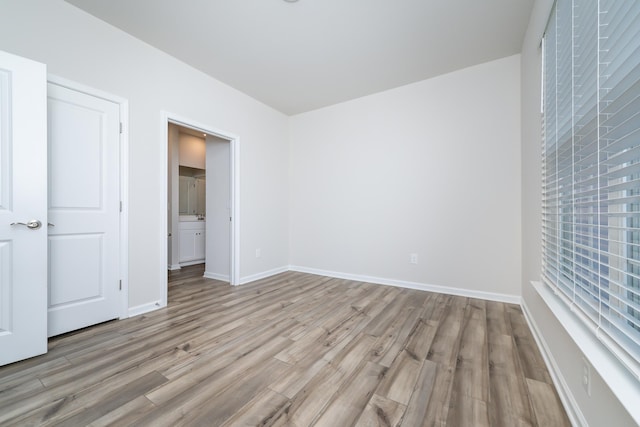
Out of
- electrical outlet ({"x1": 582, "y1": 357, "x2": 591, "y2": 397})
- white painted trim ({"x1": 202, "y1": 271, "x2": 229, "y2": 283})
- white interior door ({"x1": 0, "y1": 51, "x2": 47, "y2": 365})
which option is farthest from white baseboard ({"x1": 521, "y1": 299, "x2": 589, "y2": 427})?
white painted trim ({"x1": 202, "y1": 271, "x2": 229, "y2": 283})

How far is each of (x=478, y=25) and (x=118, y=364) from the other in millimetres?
4034

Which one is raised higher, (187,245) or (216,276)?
(187,245)

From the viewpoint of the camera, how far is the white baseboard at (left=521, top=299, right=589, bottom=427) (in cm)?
122

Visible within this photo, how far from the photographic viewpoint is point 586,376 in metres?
1.14

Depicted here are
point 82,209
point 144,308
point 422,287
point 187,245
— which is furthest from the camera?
point 187,245

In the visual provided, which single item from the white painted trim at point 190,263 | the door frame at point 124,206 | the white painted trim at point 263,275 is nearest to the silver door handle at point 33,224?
the door frame at point 124,206

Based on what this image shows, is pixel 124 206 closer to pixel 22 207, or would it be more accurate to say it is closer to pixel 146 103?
pixel 22 207

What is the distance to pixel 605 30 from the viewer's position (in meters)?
1.03

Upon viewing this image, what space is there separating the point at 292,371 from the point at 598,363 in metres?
1.49

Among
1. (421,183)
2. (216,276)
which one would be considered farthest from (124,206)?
(421,183)

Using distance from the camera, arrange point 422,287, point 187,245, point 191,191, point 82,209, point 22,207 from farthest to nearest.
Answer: point 191,191, point 187,245, point 422,287, point 82,209, point 22,207

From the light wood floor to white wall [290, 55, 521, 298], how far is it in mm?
753

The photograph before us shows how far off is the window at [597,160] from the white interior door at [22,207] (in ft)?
10.6

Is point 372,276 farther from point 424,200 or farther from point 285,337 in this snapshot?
point 285,337
